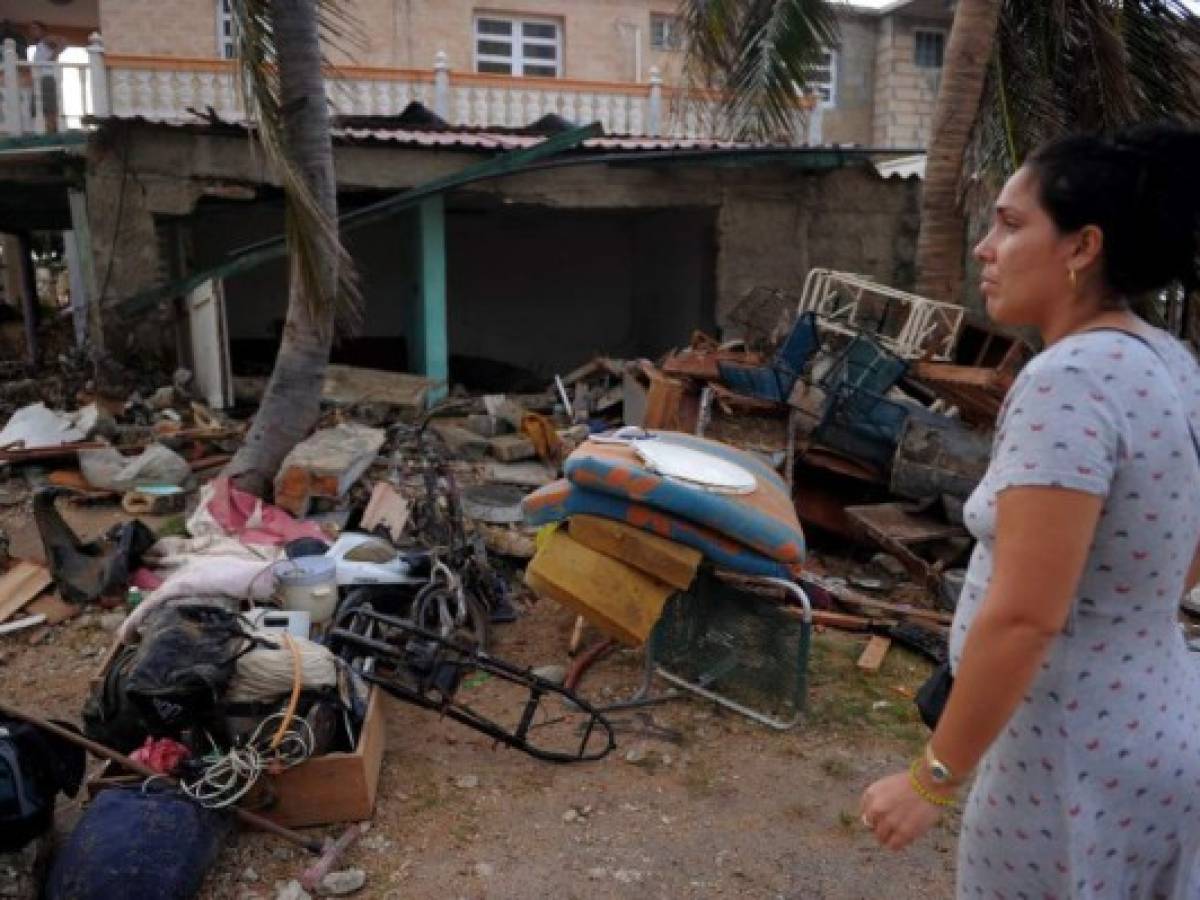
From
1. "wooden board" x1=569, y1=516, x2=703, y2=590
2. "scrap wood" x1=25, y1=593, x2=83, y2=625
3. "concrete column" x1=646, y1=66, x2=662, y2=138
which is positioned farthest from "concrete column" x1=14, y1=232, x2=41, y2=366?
"wooden board" x1=569, y1=516, x2=703, y2=590

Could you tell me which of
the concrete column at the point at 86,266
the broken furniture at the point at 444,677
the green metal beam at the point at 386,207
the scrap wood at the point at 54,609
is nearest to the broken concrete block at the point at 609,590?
the broken furniture at the point at 444,677

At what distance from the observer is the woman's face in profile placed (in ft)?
4.27

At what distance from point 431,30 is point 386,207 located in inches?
334

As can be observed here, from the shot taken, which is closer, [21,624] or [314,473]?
[21,624]

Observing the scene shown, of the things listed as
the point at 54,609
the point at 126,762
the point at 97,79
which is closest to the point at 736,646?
the point at 126,762

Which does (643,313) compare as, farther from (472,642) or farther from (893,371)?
(472,642)

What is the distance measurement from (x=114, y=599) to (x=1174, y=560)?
5.32 meters

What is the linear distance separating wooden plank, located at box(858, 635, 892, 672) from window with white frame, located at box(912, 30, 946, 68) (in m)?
17.1

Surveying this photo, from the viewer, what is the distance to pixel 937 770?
1.32 m

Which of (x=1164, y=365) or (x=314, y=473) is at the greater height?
(x=1164, y=365)

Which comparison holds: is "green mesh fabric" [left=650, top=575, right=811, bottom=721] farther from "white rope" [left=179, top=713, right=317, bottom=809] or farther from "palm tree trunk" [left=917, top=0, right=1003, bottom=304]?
"palm tree trunk" [left=917, top=0, right=1003, bottom=304]

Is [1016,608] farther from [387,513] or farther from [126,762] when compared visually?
[387,513]

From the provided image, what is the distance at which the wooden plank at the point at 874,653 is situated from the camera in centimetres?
475

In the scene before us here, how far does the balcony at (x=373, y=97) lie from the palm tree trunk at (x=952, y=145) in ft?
8.80
